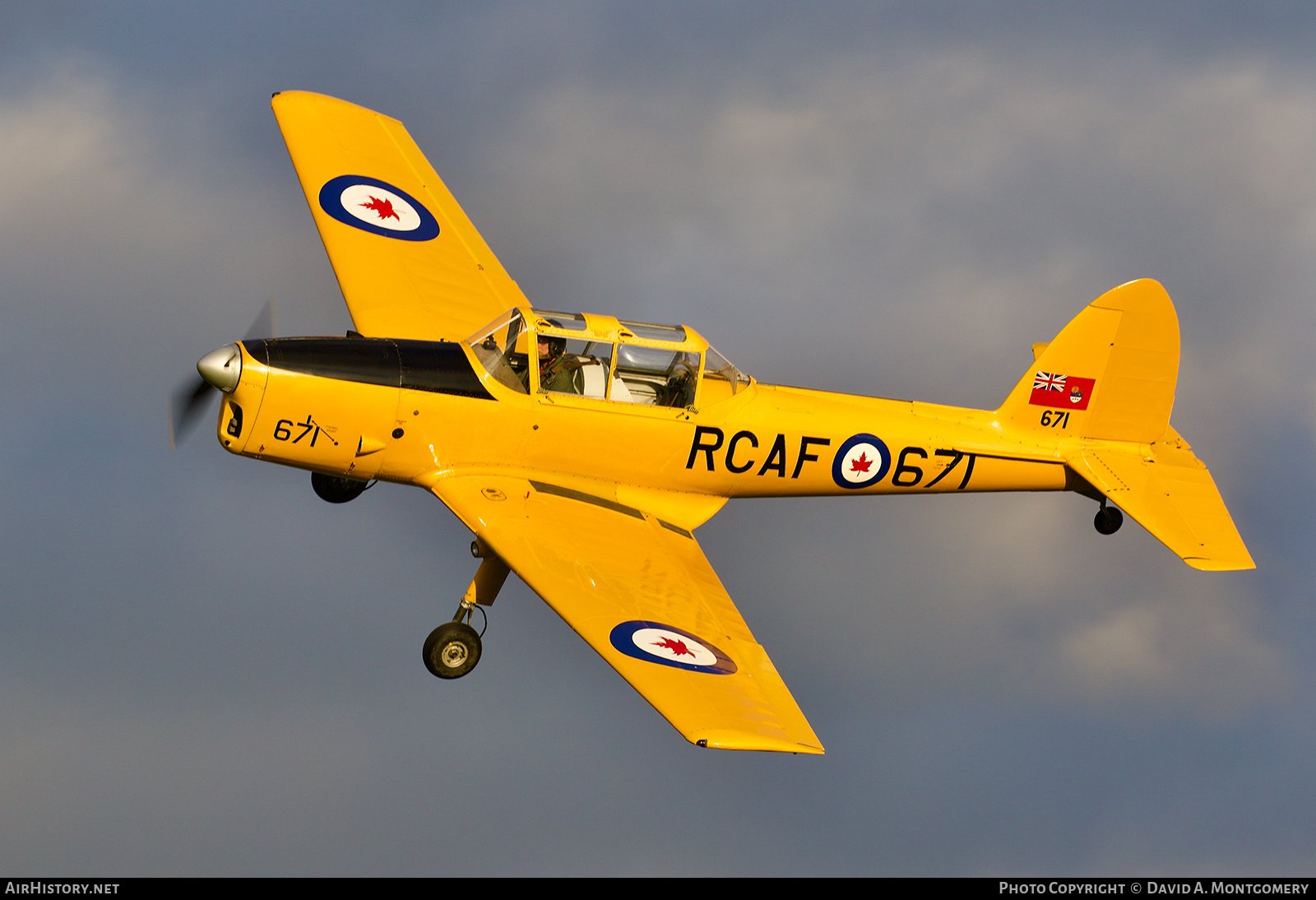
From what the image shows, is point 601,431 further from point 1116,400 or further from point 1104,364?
point 1116,400

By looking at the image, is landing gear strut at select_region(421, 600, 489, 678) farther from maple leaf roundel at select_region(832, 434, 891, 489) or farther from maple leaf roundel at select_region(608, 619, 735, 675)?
maple leaf roundel at select_region(832, 434, 891, 489)

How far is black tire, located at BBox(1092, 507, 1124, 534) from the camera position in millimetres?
19359

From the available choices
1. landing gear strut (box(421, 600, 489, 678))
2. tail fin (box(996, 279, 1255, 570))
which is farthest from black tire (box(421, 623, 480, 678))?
tail fin (box(996, 279, 1255, 570))

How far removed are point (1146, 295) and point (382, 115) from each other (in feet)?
33.8

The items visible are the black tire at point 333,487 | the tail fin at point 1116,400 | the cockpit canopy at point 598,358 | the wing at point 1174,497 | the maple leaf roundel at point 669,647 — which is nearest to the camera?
the maple leaf roundel at point 669,647

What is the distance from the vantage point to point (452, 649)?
16141 mm

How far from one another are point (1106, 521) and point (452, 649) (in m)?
8.25

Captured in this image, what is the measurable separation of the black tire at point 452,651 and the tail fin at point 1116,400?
23.0 feet

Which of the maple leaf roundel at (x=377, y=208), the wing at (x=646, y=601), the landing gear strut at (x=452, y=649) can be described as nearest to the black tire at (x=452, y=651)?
the landing gear strut at (x=452, y=649)

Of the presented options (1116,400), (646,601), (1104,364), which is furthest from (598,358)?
(1116,400)

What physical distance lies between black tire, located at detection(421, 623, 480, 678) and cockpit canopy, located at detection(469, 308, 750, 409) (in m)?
2.69

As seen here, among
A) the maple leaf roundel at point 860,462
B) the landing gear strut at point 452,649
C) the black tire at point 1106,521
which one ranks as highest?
the black tire at point 1106,521

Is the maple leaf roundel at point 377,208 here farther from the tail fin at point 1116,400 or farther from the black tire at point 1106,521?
the black tire at point 1106,521

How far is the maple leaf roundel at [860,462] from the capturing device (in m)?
18.3
